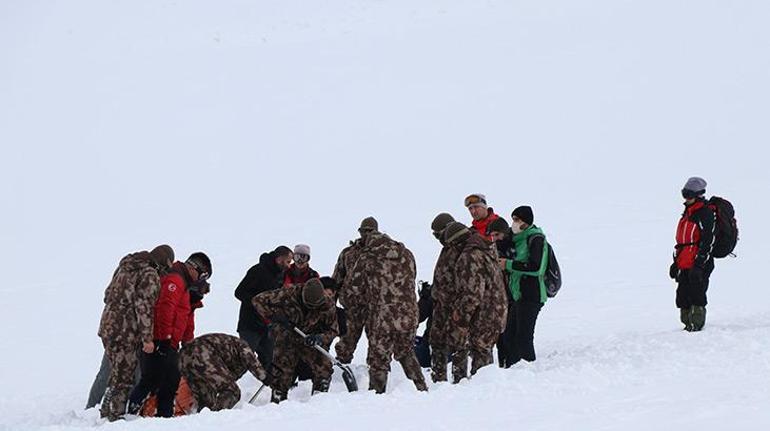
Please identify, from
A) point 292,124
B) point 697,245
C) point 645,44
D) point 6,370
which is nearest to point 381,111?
point 292,124

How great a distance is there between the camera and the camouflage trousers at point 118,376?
28.4 feet

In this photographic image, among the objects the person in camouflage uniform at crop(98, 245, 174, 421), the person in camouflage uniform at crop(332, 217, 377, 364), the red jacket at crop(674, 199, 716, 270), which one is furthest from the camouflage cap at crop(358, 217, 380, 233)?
the red jacket at crop(674, 199, 716, 270)

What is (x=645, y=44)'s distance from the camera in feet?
122

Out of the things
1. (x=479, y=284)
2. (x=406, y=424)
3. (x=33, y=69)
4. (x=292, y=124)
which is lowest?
(x=406, y=424)

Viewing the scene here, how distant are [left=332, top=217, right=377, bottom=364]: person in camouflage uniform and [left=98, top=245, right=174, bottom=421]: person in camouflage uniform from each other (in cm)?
140

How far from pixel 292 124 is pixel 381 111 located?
2587 millimetres

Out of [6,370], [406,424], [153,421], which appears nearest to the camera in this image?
[406,424]

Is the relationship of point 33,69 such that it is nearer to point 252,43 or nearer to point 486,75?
point 252,43

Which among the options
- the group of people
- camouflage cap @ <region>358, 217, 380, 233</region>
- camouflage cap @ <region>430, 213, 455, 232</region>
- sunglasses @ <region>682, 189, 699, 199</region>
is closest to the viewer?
the group of people

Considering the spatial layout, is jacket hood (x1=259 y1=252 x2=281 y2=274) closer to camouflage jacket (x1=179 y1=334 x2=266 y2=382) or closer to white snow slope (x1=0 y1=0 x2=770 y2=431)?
white snow slope (x1=0 y1=0 x2=770 y2=431)

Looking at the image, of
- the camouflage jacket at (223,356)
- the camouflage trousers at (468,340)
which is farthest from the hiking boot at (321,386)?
the camouflage trousers at (468,340)

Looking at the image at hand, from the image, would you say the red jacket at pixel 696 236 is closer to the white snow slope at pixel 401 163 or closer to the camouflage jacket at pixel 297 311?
the white snow slope at pixel 401 163

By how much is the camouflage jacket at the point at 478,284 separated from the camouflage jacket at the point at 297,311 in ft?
3.14

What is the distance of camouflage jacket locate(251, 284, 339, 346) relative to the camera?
29.7 feet
